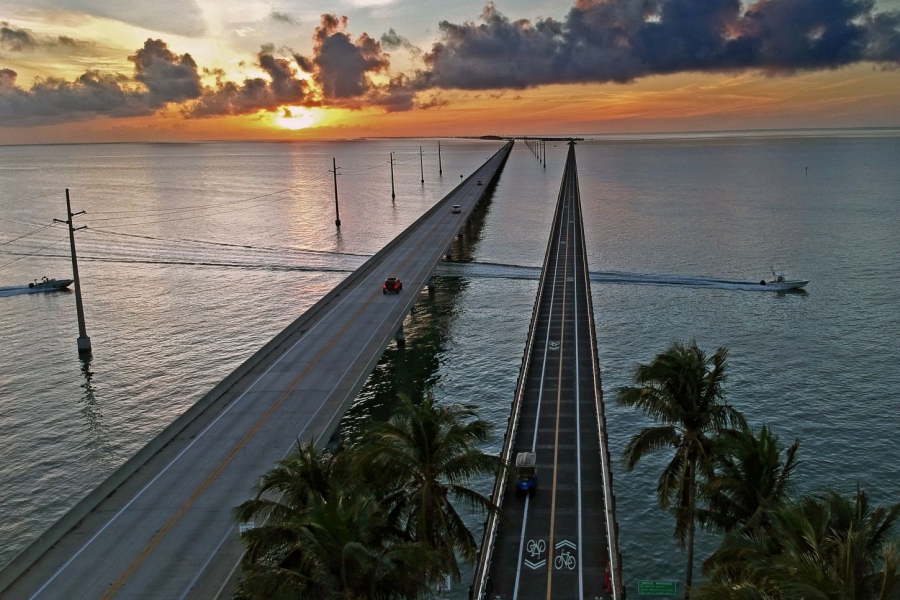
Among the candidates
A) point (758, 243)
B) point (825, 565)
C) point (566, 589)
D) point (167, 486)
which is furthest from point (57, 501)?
point (758, 243)

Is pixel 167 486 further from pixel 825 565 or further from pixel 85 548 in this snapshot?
pixel 825 565

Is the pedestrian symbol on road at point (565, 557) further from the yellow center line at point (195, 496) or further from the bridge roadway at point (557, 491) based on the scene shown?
the yellow center line at point (195, 496)

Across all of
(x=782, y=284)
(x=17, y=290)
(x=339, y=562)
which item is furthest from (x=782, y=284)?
(x=17, y=290)

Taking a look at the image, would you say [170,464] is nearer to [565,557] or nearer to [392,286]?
[565,557]

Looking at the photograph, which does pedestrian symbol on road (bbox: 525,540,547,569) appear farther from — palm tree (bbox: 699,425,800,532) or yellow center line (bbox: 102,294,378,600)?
yellow center line (bbox: 102,294,378,600)

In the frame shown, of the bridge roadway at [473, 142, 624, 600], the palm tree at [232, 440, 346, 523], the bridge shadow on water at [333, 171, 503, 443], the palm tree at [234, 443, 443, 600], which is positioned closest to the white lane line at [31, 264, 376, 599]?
the bridge shadow on water at [333, 171, 503, 443]

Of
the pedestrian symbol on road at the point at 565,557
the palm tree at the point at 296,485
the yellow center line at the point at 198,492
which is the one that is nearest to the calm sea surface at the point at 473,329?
the pedestrian symbol on road at the point at 565,557
